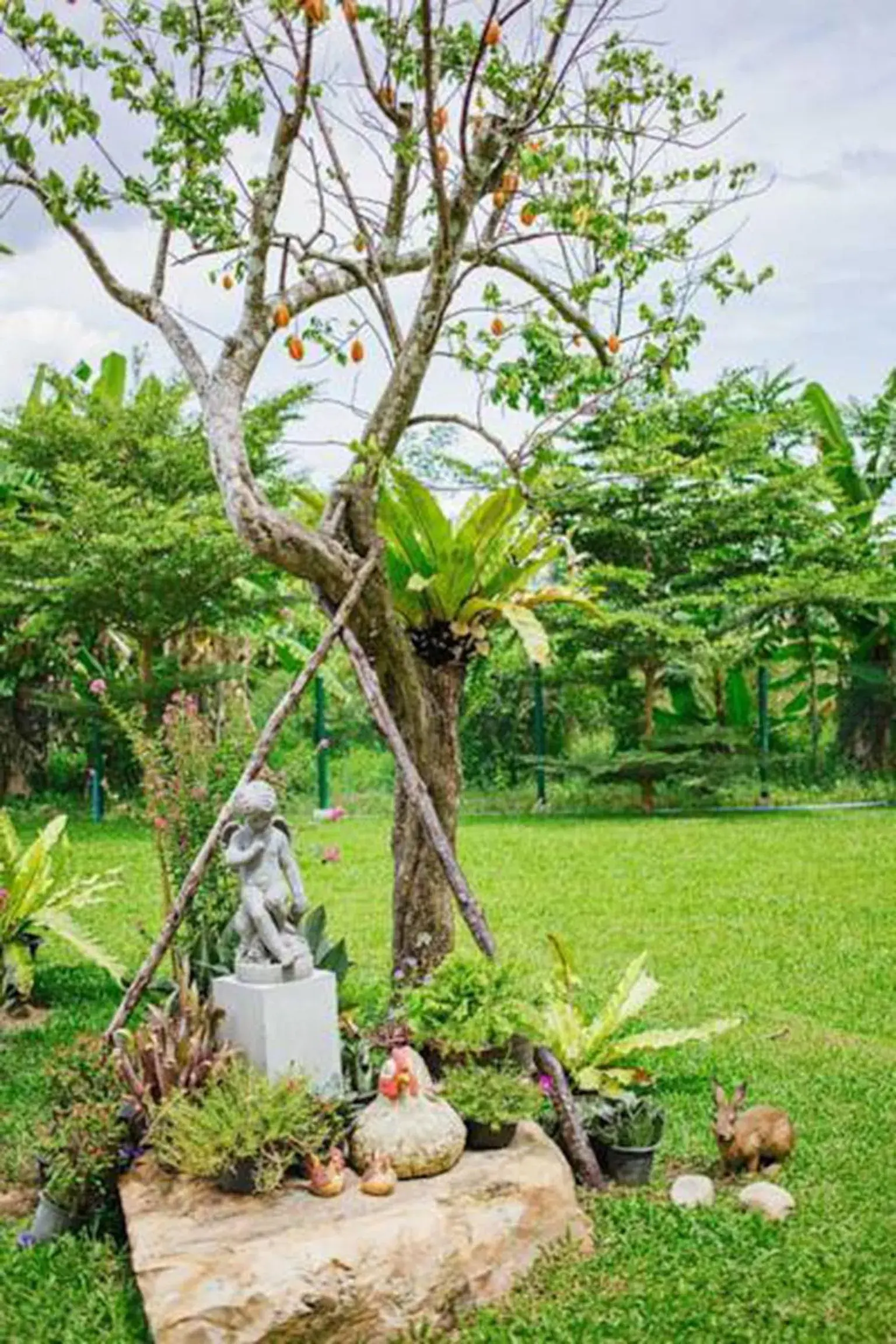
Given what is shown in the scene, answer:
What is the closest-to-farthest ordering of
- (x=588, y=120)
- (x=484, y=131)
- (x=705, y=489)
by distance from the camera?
1. (x=484, y=131)
2. (x=588, y=120)
3. (x=705, y=489)

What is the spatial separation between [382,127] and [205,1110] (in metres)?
3.68

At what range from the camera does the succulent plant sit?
457 cm

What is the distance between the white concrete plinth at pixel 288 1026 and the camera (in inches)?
179

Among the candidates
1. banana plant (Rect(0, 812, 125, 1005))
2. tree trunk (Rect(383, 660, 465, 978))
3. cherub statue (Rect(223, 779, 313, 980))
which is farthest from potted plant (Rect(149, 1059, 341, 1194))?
banana plant (Rect(0, 812, 125, 1005))

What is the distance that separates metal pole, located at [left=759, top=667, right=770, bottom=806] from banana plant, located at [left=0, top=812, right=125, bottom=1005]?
10.1 m

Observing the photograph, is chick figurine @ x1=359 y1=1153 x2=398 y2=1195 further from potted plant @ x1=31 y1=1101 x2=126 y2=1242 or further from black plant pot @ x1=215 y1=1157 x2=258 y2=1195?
potted plant @ x1=31 y1=1101 x2=126 y2=1242

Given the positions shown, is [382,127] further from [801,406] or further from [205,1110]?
[801,406]

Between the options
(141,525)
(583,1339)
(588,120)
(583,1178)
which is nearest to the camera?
(583,1339)

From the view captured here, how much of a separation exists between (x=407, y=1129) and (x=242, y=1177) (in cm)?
49

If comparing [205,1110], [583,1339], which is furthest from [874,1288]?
[205,1110]

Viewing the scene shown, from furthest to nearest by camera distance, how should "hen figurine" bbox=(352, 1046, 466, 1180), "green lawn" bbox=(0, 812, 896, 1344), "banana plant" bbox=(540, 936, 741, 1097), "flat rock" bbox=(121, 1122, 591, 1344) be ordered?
"banana plant" bbox=(540, 936, 741, 1097) < "hen figurine" bbox=(352, 1046, 466, 1180) < "green lawn" bbox=(0, 812, 896, 1344) < "flat rock" bbox=(121, 1122, 591, 1344)

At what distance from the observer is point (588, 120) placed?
238 inches

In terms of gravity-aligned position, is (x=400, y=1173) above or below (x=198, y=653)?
below

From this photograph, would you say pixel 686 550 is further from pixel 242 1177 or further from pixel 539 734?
pixel 242 1177
